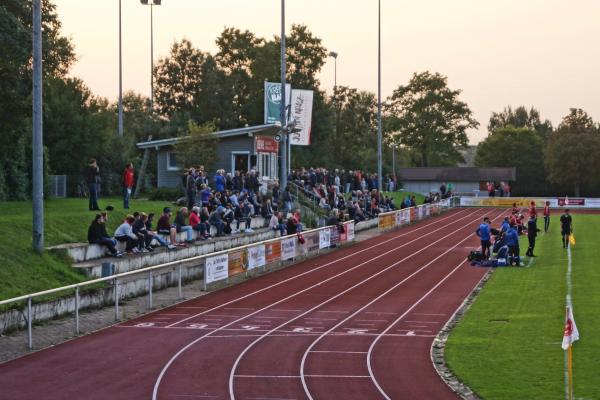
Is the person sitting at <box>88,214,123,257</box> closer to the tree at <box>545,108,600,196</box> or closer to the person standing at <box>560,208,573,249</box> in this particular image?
the person standing at <box>560,208,573,249</box>

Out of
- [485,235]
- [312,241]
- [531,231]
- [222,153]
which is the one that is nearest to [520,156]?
[222,153]

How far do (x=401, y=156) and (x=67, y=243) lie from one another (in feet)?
350

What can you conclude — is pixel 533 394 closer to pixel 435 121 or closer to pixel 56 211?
pixel 56 211

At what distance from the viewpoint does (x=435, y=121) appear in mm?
115750

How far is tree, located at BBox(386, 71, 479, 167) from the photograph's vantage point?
115312mm

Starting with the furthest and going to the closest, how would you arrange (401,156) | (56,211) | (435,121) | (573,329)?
(401,156)
(435,121)
(56,211)
(573,329)

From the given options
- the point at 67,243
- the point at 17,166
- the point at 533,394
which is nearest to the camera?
the point at 533,394

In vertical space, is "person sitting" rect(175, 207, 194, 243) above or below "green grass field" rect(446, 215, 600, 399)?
above

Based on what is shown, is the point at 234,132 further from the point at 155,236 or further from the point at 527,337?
the point at 527,337

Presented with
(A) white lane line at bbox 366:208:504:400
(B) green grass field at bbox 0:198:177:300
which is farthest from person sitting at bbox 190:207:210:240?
(A) white lane line at bbox 366:208:504:400

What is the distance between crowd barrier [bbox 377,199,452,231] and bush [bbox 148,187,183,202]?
37.0 ft

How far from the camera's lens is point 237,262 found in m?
29.8

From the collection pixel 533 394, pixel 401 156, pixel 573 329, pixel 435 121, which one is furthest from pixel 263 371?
pixel 401 156

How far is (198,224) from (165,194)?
A: 35.2ft
